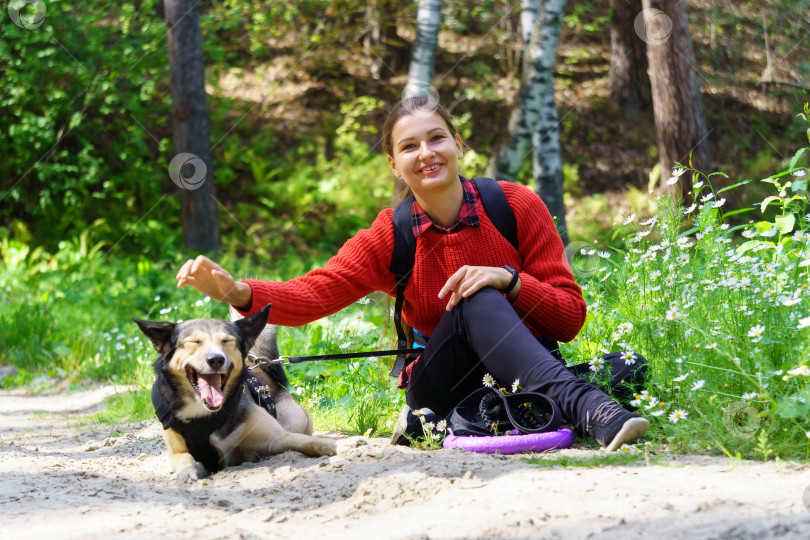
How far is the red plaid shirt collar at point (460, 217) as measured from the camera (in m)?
3.92

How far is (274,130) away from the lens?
15.0m

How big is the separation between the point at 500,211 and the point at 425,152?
47 cm

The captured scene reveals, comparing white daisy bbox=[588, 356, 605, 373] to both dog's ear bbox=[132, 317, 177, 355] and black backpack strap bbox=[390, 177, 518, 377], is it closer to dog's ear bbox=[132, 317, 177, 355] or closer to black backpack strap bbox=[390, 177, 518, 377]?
black backpack strap bbox=[390, 177, 518, 377]

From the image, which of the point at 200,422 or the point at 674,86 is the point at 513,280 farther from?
the point at 674,86

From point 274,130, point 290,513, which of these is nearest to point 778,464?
point 290,513

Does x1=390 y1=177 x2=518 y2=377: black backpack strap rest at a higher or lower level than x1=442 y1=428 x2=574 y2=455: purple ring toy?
higher

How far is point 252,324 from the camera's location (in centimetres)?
Answer: 364

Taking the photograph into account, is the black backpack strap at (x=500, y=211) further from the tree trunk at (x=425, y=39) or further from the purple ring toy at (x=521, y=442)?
the tree trunk at (x=425, y=39)

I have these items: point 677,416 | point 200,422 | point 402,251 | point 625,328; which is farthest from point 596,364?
point 200,422

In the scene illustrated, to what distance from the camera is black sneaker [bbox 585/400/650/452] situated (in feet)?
10.4

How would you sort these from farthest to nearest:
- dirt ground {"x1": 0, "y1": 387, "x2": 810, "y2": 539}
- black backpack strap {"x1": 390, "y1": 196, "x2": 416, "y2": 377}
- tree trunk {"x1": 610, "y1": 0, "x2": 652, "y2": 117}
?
tree trunk {"x1": 610, "y1": 0, "x2": 652, "y2": 117} → black backpack strap {"x1": 390, "y1": 196, "x2": 416, "y2": 377} → dirt ground {"x1": 0, "y1": 387, "x2": 810, "y2": 539}

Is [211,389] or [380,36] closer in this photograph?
[211,389]

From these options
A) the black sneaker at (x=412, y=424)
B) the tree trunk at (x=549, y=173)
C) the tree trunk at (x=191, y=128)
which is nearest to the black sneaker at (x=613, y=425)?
the black sneaker at (x=412, y=424)

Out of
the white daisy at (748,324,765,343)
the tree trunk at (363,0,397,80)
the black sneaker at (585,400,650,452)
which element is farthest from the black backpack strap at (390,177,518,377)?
the tree trunk at (363,0,397,80)
